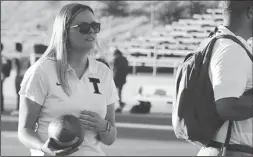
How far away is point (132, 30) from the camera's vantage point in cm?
2600

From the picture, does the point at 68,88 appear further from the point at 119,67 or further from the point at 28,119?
the point at 119,67

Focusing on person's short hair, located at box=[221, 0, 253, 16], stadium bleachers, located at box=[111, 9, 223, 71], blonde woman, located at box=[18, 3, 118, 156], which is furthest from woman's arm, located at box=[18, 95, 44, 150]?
stadium bleachers, located at box=[111, 9, 223, 71]

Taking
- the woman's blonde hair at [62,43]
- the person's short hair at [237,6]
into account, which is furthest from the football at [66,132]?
the person's short hair at [237,6]

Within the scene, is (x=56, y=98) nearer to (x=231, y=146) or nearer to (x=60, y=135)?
Result: (x=60, y=135)

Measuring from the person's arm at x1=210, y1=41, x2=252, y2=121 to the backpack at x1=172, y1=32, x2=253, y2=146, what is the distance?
0.04 meters

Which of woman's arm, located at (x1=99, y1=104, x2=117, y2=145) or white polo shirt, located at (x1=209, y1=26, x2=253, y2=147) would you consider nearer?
white polo shirt, located at (x1=209, y1=26, x2=253, y2=147)

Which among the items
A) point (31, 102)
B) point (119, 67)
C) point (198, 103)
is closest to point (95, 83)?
point (31, 102)

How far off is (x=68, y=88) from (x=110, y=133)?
1.07 feet

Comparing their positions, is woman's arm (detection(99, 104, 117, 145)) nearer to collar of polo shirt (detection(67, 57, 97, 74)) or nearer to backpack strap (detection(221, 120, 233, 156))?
collar of polo shirt (detection(67, 57, 97, 74))

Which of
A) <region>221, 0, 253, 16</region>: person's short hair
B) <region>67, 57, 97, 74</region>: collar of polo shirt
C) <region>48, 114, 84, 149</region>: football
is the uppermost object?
<region>221, 0, 253, 16</region>: person's short hair

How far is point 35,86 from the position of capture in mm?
3014

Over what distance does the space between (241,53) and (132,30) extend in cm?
2336

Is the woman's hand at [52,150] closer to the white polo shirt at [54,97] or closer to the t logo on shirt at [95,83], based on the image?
the white polo shirt at [54,97]

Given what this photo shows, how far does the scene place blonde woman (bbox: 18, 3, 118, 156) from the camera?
302 cm
